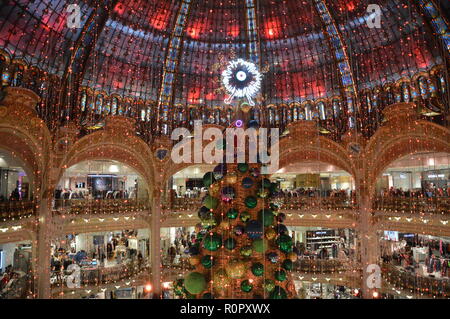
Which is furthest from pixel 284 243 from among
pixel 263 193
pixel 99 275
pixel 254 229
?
pixel 99 275

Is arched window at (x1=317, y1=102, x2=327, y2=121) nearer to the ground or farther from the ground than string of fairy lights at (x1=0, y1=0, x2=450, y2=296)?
nearer to the ground

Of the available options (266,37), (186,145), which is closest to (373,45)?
(266,37)

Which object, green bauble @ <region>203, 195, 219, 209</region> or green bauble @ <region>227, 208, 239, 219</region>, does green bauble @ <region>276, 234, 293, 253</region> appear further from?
green bauble @ <region>203, 195, 219, 209</region>

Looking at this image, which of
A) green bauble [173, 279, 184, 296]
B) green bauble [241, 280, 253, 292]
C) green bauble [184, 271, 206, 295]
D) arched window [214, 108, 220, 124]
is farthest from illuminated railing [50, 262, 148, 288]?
green bauble [241, 280, 253, 292]

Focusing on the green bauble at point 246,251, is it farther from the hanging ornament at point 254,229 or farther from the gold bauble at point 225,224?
the gold bauble at point 225,224

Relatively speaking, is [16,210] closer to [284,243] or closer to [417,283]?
[284,243]

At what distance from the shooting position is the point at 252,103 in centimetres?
830

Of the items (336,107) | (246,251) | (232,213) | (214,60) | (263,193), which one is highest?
(214,60)

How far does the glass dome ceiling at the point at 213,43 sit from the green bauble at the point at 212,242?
1319cm

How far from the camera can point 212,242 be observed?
21.7 ft

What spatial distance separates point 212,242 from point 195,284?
85 cm

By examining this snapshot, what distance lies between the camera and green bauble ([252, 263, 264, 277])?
21.1ft

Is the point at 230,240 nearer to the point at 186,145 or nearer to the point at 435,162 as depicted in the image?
the point at 186,145

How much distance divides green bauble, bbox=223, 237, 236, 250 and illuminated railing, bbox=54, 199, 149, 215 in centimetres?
1438
